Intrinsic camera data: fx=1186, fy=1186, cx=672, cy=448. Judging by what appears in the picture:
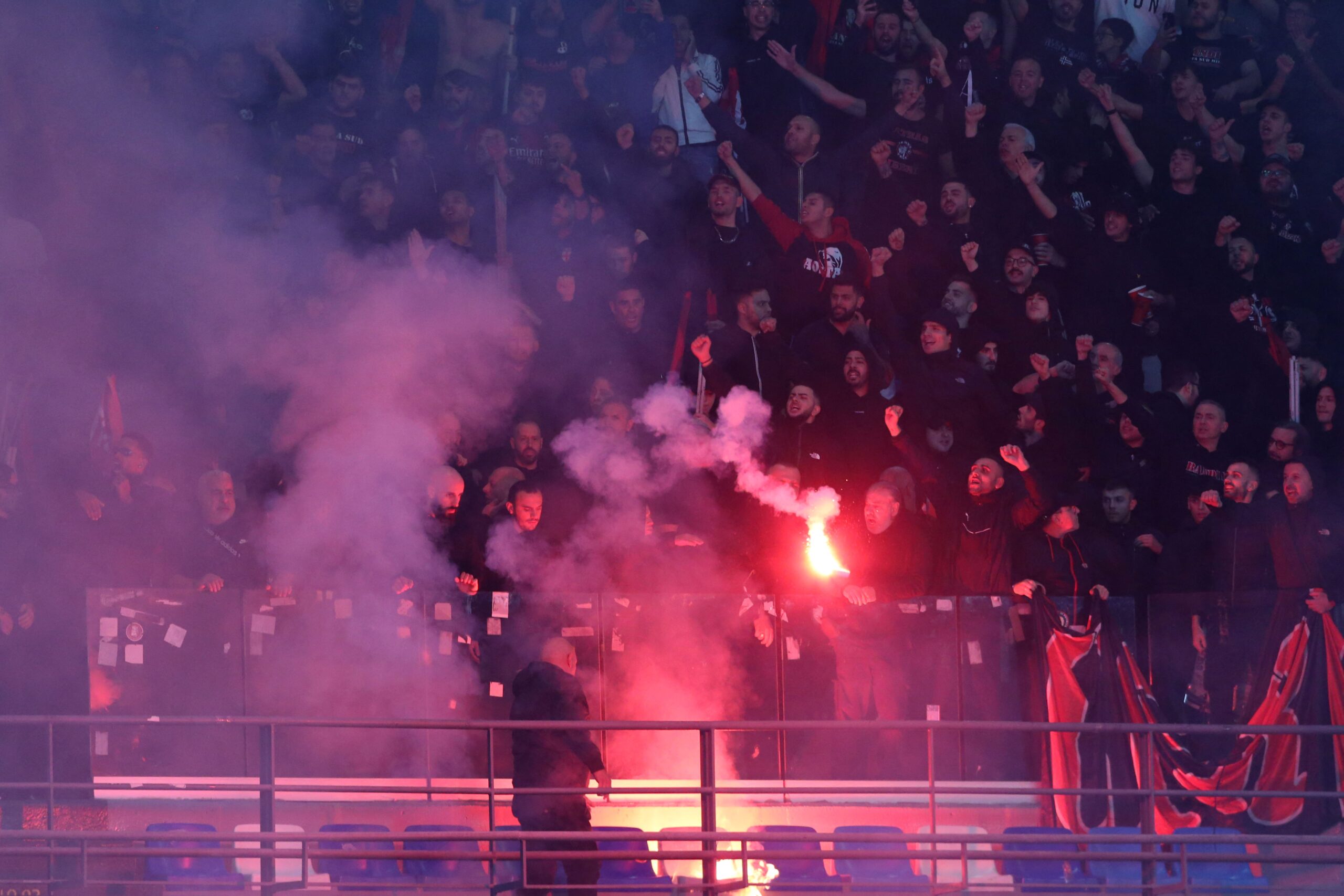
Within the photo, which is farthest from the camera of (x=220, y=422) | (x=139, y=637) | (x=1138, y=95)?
(x=1138, y=95)

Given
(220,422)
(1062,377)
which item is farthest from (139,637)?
(1062,377)

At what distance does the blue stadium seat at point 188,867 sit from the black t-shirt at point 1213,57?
6.77 meters

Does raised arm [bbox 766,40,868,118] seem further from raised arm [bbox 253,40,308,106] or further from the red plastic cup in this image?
raised arm [bbox 253,40,308,106]

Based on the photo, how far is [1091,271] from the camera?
21.5ft

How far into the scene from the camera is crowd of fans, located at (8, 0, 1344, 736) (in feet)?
18.0

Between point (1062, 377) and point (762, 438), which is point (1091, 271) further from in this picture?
point (762, 438)

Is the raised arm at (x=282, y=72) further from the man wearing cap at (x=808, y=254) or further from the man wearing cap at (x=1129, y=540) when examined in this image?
the man wearing cap at (x=1129, y=540)

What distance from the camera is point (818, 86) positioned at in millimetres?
6535

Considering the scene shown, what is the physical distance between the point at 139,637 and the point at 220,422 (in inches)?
44.8

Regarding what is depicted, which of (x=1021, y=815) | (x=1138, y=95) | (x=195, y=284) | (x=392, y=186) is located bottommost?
(x=1021, y=815)

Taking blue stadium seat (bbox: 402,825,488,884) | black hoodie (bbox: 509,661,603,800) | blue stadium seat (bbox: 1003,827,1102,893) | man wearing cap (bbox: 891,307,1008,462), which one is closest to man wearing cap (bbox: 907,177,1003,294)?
man wearing cap (bbox: 891,307,1008,462)

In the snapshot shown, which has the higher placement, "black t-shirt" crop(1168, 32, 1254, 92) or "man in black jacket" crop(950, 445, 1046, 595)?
"black t-shirt" crop(1168, 32, 1254, 92)

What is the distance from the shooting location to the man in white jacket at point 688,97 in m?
6.48

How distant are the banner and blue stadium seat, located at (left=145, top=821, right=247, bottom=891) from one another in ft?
11.1
